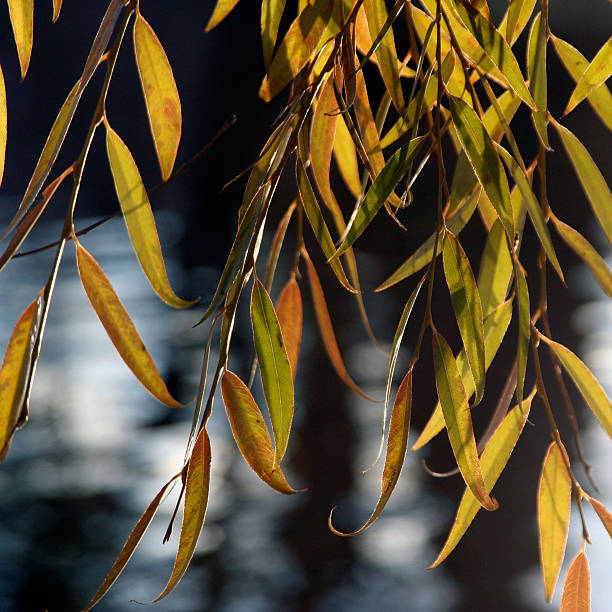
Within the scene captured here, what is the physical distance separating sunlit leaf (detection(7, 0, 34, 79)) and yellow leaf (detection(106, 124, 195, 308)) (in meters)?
0.04

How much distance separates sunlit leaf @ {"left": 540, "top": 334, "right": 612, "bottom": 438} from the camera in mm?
286

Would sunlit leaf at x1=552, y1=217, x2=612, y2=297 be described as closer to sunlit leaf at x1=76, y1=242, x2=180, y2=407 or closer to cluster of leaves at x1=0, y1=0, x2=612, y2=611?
cluster of leaves at x1=0, y1=0, x2=612, y2=611

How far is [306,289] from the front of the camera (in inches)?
46.7

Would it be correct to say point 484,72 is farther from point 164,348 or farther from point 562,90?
point 562,90

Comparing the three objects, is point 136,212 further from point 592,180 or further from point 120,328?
point 592,180

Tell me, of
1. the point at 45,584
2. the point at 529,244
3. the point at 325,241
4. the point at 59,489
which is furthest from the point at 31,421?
the point at 325,241

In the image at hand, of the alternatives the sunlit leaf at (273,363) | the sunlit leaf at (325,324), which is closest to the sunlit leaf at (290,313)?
the sunlit leaf at (325,324)

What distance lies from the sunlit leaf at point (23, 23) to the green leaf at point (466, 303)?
0.16 metres

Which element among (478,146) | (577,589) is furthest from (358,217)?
(577,589)

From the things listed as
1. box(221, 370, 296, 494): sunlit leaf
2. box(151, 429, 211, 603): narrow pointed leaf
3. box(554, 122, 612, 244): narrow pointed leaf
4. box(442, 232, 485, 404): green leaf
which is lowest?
box(151, 429, 211, 603): narrow pointed leaf

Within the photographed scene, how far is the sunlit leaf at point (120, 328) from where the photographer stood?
9.6 inches

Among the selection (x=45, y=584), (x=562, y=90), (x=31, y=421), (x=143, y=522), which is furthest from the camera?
(x=562, y=90)

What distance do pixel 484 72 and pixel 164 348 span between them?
0.95 meters

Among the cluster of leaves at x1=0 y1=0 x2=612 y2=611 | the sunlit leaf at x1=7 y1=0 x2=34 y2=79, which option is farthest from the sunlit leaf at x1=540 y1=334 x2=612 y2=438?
the sunlit leaf at x1=7 y1=0 x2=34 y2=79
